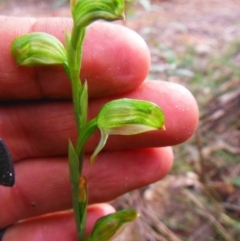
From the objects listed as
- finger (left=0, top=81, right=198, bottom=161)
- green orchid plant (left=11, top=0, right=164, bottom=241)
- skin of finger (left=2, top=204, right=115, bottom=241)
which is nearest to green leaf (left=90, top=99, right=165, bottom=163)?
green orchid plant (left=11, top=0, right=164, bottom=241)

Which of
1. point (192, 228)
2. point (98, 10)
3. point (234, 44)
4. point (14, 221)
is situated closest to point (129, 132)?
point (98, 10)

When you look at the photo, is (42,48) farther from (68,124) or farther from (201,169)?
(201,169)

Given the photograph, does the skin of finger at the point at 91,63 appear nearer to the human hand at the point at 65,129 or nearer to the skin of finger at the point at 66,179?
the human hand at the point at 65,129

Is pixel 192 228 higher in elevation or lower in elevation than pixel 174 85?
lower

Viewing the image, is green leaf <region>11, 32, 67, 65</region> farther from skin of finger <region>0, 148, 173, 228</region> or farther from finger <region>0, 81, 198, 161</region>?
skin of finger <region>0, 148, 173, 228</region>

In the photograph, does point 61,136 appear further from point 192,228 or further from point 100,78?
point 192,228

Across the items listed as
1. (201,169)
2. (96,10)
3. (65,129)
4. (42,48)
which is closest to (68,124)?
(65,129)
